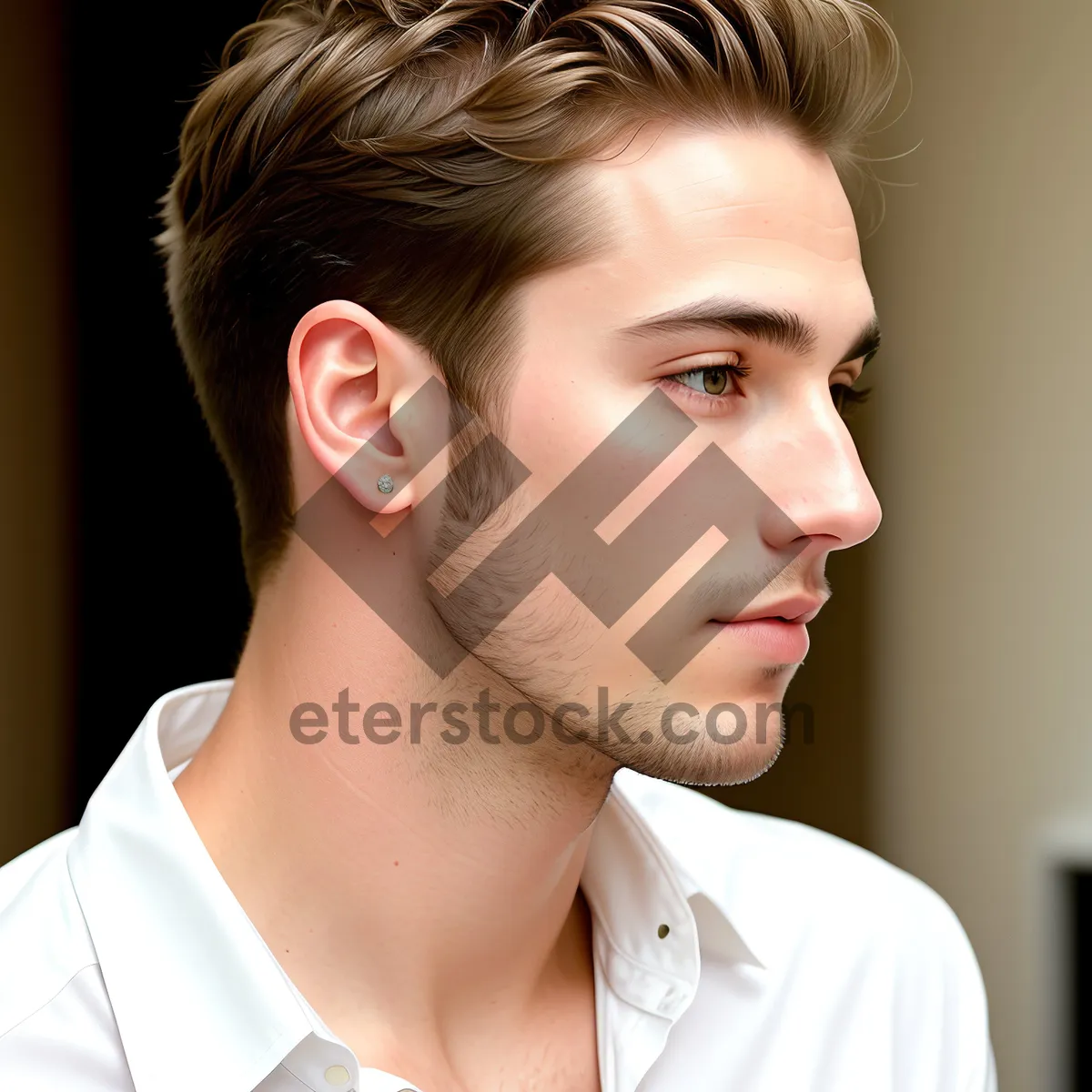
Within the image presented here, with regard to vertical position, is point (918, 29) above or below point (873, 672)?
above

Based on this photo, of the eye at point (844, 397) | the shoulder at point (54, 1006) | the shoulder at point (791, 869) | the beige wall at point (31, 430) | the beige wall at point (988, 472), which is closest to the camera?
the shoulder at point (54, 1006)

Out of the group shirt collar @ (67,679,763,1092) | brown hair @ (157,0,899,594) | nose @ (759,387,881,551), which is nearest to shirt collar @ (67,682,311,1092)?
shirt collar @ (67,679,763,1092)

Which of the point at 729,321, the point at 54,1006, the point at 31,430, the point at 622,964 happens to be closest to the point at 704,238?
the point at 729,321

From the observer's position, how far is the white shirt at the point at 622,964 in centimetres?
99

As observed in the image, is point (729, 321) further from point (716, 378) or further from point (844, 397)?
point (844, 397)

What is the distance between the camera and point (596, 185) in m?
1.07

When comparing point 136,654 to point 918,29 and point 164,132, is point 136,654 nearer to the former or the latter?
point 164,132

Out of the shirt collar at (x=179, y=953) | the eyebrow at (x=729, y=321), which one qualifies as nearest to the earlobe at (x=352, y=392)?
the eyebrow at (x=729, y=321)

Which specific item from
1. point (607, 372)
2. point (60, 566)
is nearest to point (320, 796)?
point (607, 372)

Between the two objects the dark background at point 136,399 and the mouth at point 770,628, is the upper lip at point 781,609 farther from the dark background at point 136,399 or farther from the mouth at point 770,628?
the dark background at point 136,399

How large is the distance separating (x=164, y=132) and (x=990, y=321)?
138 centimetres

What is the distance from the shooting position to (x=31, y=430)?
1.84 meters

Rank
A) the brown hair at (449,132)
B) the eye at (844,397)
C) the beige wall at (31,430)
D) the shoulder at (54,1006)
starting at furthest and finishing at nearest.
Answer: the beige wall at (31,430) < the eye at (844,397) < the brown hair at (449,132) < the shoulder at (54,1006)

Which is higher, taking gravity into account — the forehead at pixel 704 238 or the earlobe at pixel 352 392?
the forehead at pixel 704 238
